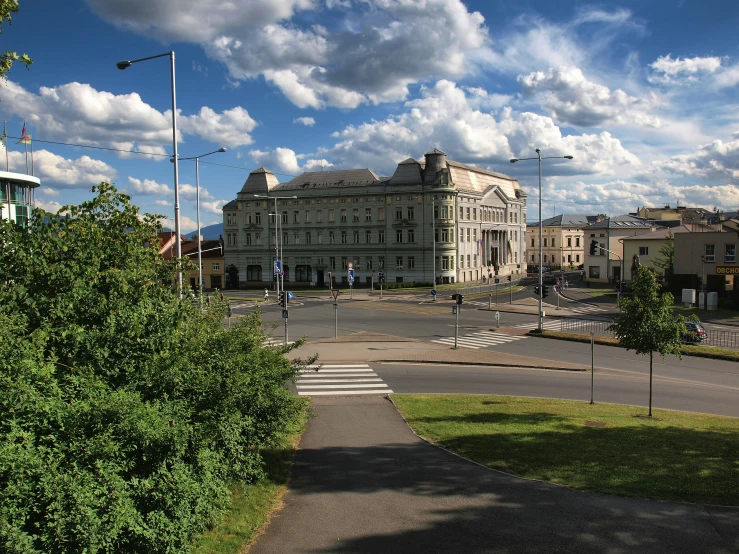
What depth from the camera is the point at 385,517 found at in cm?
1022

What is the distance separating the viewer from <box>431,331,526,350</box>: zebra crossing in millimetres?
35031

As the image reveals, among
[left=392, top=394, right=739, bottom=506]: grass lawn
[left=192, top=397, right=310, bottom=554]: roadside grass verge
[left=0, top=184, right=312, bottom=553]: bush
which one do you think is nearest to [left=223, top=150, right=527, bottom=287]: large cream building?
[left=392, top=394, right=739, bottom=506]: grass lawn

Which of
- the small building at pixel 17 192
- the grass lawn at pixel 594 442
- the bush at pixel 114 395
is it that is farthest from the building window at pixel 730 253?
the small building at pixel 17 192

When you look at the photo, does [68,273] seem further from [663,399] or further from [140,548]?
[663,399]

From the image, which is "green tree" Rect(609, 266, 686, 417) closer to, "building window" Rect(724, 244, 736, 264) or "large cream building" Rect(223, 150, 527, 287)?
"building window" Rect(724, 244, 736, 264)

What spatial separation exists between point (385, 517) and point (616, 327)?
12298 mm

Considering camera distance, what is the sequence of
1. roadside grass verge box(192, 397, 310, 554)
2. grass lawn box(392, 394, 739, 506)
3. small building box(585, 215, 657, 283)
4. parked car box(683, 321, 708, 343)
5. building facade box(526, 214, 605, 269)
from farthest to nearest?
building facade box(526, 214, 605, 269)
small building box(585, 215, 657, 283)
parked car box(683, 321, 708, 343)
grass lawn box(392, 394, 739, 506)
roadside grass verge box(192, 397, 310, 554)

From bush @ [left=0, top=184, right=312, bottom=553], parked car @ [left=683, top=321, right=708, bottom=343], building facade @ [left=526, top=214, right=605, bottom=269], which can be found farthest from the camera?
building facade @ [left=526, top=214, right=605, bottom=269]

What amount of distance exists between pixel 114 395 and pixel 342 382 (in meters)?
Answer: 17.1

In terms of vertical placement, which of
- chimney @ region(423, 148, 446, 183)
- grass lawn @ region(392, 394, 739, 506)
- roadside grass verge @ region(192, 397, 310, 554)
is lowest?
grass lawn @ region(392, 394, 739, 506)

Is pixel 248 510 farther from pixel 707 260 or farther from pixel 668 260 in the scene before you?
Answer: pixel 668 260

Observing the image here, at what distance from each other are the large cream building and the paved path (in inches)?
2416

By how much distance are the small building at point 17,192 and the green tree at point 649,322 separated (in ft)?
81.6

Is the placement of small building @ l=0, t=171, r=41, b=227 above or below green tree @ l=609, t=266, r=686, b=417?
above
